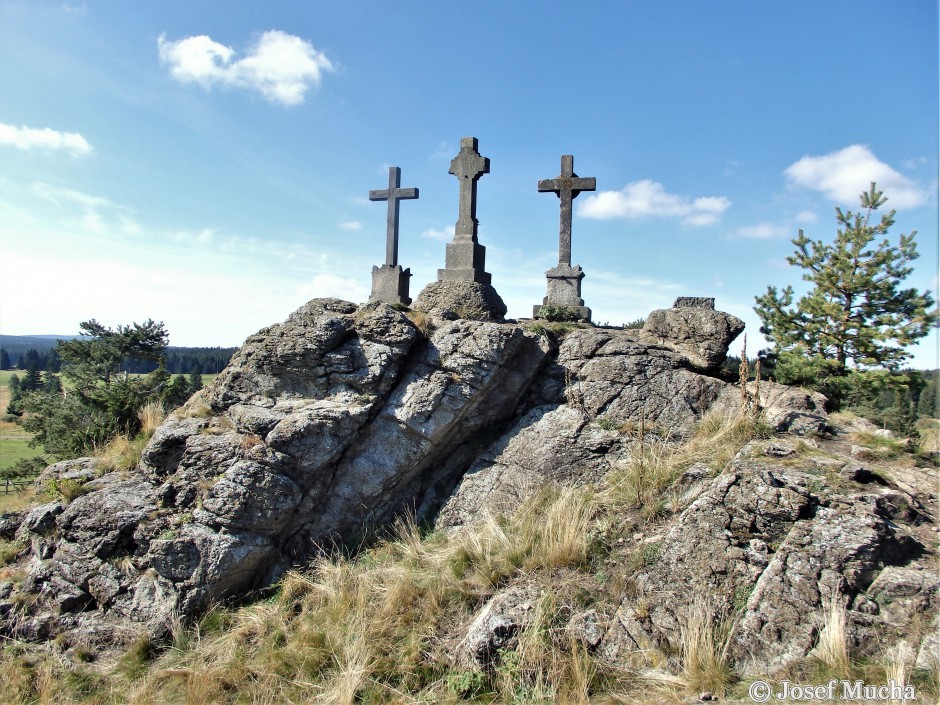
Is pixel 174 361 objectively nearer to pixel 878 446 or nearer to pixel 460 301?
pixel 460 301

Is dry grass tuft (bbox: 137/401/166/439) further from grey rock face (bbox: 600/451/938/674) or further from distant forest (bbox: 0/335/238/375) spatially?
grey rock face (bbox: 600/451/938/674)

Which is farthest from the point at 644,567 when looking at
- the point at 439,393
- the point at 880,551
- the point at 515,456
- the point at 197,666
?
the point at 197,666

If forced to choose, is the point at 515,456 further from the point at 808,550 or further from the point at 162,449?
the point at 162,449

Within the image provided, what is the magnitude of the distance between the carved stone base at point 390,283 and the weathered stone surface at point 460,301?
1.38m

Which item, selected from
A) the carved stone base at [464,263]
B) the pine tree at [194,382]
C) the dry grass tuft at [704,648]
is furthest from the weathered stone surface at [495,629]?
the pine tree at [194,382]

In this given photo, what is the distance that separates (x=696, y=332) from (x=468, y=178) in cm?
591

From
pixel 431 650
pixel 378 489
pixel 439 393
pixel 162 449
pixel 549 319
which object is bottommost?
pixel 431 650

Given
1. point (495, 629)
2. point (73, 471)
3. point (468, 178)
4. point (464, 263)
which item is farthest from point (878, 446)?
point (73, 471)

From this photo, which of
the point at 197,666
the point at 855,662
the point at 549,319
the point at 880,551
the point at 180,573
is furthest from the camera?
the point at 549,319

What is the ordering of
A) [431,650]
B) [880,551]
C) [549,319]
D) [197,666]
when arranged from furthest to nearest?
[549,319]
[197,666]
[431,650]
[880,551]

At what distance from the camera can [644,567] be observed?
5.88 meters

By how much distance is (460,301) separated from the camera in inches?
432

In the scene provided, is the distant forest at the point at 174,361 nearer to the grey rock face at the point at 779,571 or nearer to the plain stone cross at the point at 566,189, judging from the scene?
the plain stone cross at the point at 566,189

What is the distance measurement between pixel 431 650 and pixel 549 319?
7039 mm
